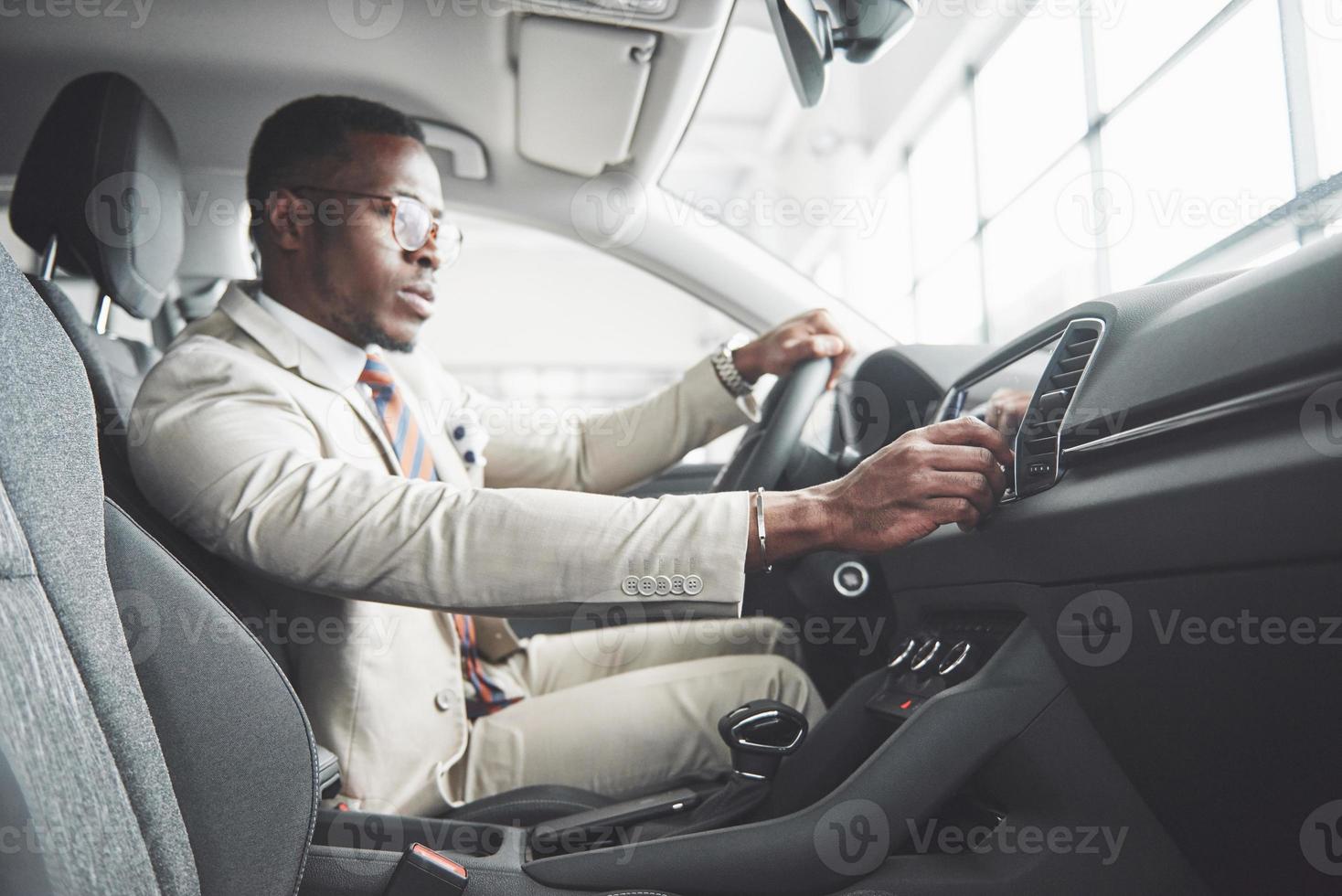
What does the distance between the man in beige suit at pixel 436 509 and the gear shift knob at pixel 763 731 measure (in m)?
0.15

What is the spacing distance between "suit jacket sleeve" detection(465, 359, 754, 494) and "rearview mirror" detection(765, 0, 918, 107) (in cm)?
50

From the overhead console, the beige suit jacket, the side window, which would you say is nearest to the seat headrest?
the beige suit jacket

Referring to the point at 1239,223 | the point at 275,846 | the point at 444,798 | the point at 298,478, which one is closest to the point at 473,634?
the point at 444,798

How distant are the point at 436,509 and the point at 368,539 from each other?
61mm

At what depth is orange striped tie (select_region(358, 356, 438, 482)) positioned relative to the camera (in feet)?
4.05

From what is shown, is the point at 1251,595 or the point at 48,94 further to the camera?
the point at 48,94

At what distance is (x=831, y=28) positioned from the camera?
1.03m

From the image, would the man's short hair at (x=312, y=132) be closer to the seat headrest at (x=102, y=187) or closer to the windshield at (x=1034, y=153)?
the seat headrest at (x=102, y=187)

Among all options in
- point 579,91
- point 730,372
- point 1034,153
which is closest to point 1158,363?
point 730,372

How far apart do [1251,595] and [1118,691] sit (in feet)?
0.55

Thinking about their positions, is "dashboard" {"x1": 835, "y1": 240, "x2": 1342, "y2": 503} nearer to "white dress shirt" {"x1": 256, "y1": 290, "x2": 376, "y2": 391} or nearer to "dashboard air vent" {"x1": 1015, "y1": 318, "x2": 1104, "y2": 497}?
"dashboard air vent" {"x1": 1015, "y1": 318, "x2": 1104, "y2": 497}

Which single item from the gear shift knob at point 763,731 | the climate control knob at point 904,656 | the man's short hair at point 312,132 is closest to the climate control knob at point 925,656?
the climate control knob at point 904,656

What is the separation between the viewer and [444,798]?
102cm

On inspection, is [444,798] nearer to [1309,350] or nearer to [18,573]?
[18,573]
